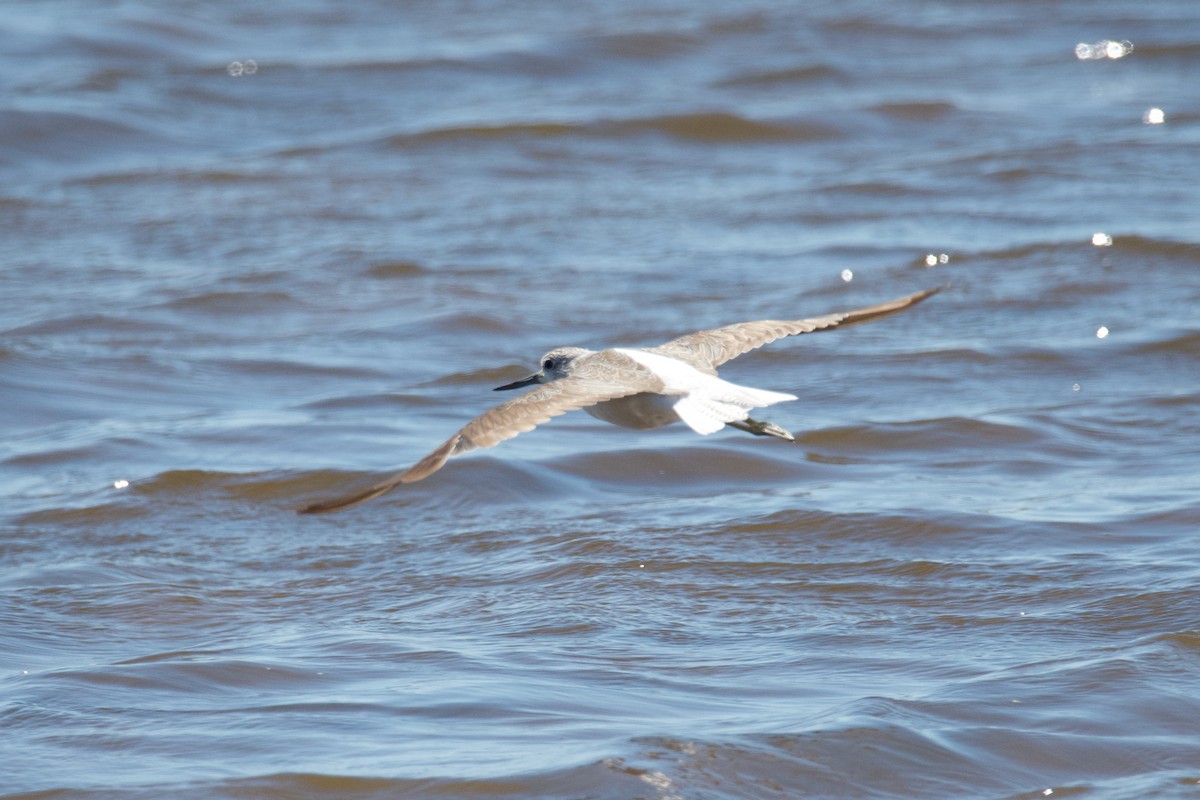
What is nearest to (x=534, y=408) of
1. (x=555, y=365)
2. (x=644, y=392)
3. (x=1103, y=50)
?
(x=644, y=392)

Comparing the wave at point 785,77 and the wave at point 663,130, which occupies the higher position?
the wave at point 785,77

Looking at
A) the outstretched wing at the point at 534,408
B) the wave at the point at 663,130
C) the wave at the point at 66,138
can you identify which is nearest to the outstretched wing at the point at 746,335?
the outstretched wing at the point at 534,408

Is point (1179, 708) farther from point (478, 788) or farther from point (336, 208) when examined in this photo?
point (336, 208)

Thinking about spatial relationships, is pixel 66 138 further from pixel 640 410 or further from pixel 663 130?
pixel 640 410

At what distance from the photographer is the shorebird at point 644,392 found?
4.46 m

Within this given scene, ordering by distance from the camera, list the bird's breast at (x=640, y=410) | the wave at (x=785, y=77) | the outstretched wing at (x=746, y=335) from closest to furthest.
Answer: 1. the bird's breast at (x=640, y=410)
2. the outstretched wing at (x=746, y=335)
3. the wave at (x=785, y=77)

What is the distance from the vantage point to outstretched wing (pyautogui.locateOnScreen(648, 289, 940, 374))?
5.62 metres

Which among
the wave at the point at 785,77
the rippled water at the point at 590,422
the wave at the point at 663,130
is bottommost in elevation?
the rippled water at the point at 590,422

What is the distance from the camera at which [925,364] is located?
858cm

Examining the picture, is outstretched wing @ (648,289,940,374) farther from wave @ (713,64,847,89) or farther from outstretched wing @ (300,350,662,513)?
wave @ (713,64,847,89)

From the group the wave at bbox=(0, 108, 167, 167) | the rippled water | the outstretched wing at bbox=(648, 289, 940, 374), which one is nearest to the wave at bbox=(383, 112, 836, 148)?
the rippled water

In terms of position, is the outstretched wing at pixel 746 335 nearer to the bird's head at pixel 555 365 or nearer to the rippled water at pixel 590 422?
the bird's head at pixel 555 365

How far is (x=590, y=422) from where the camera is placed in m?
8.02

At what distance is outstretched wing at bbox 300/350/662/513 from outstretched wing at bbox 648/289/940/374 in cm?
38
